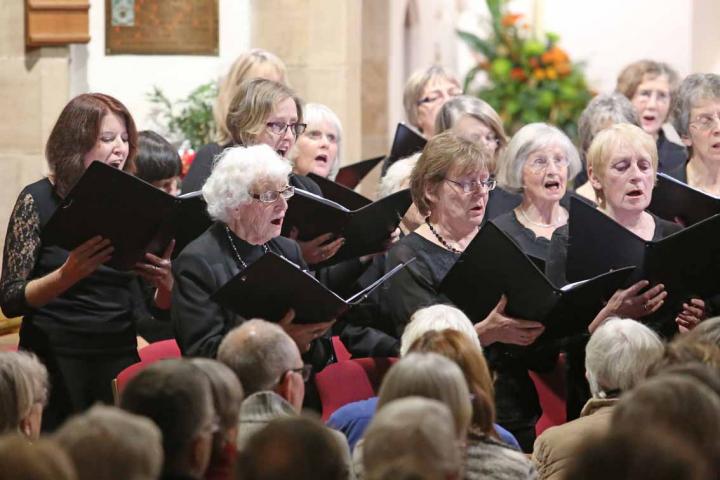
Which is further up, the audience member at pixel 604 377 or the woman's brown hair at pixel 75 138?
the woman's brown hair at pixel 75 138

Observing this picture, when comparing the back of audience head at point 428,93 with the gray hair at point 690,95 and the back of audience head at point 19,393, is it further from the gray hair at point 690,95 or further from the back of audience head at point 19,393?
the back of audience head at point 19,393

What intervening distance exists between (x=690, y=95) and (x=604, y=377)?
7.72 ft

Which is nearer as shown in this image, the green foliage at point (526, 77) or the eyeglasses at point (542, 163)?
the eyeglasses at point (542, 163)

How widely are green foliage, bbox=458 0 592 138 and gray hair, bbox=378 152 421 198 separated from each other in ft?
16.3

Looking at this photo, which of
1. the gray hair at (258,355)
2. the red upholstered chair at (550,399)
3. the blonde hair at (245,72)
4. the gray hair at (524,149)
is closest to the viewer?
the gray hair at (258,355)

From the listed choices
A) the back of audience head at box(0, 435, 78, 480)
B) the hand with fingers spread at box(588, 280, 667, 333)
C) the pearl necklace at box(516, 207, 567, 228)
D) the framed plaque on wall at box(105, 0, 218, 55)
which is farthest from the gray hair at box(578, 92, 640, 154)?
the back of audience head at box(0, 435, 78, 480)

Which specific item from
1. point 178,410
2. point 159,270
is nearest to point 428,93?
point 159,270

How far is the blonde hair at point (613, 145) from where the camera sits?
230 inches

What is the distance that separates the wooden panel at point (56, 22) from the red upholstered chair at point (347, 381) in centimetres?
318

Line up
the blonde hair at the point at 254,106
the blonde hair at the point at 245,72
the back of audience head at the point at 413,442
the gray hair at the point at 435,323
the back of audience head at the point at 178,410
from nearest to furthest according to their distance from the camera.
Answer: the back of audience head at the point at 413,442, the back of audience head at the point at 178,410, the gray hair at the point at 435,323, the blonde hair at the point at 254,106, the blonde hair at the point at 245,72

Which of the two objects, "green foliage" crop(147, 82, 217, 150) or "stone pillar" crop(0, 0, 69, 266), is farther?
"green foliage" crop(147, 82, 217, 150)

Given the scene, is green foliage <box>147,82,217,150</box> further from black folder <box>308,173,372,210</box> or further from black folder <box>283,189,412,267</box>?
black folder <box>283,189,412,267</box>

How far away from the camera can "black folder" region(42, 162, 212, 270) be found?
479cm

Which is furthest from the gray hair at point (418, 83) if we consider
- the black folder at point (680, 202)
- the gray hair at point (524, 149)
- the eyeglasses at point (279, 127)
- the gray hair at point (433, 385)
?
the gray hair at point (433, 385)
